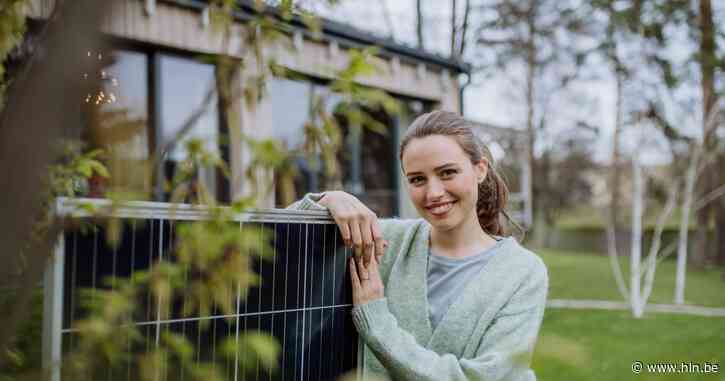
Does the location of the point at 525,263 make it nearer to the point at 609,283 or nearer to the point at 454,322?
the point at 454,322

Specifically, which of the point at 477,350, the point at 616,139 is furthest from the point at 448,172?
the point at 616,139

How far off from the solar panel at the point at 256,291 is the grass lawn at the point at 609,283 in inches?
382

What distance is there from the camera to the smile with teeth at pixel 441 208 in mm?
2053

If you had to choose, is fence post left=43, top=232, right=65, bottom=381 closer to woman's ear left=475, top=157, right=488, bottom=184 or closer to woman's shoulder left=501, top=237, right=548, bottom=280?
woman's shoulder left=501, top=237, right=548, bottom=280

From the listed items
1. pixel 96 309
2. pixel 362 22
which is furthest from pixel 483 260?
pixel 362 22

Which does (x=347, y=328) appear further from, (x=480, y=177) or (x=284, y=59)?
(x=284, y=59)

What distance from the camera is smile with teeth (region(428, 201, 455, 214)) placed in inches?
80.8

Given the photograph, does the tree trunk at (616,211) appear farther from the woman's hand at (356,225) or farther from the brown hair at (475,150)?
the woman's hand at (356,225)

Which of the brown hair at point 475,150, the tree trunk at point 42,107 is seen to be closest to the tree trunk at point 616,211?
the brown hair at point 475,150

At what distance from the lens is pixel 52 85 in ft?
2.18

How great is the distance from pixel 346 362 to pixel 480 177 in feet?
2.68

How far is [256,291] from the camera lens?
1.58m

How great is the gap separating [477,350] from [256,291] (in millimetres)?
684

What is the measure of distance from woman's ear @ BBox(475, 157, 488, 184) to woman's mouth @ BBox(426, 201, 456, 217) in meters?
0.24
